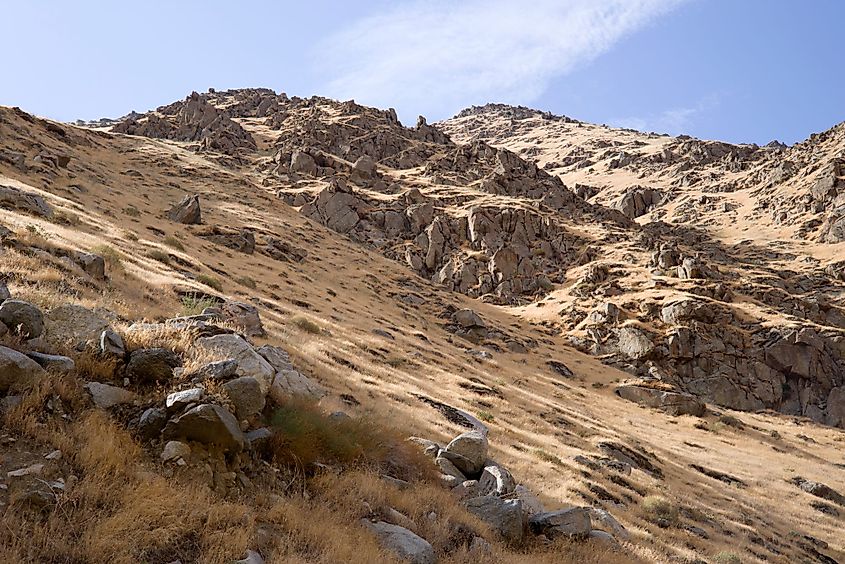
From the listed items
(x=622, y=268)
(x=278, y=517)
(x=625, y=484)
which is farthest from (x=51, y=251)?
(x=622, y=268)

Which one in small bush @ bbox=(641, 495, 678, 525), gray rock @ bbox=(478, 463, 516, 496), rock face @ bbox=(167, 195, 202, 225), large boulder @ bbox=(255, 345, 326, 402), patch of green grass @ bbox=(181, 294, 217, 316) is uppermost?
rock face @ bbox=(167, 195, 202, 225)

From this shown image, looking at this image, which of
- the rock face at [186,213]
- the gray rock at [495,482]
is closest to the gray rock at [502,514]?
the gray rock at [495,482]

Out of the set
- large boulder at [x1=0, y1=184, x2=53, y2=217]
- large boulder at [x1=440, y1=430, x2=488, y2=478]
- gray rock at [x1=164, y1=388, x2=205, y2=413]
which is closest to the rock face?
large boulder at [x1=0, y1=184, x2=53, y2=217]

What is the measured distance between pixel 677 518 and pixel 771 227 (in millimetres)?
87761

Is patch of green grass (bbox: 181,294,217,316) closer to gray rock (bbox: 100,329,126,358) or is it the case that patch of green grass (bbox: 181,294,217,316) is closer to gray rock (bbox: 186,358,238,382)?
gray rock (bbox: 100,329,126,358)

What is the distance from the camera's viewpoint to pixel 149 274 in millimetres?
19078

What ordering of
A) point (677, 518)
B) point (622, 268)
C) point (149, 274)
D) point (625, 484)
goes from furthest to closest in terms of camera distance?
point (622, 268) < point (149, 274) < point (625, 484) < point (677, 518)

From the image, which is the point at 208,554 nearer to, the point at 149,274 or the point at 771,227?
the point at 149,274

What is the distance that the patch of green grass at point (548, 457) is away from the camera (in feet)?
52.5

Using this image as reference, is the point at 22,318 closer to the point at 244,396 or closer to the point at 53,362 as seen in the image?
the point at 53,362

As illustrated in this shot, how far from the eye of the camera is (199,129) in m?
108

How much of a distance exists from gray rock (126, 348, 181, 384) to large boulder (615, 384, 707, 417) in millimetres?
36171

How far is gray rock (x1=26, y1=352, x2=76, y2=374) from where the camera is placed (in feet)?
21.9

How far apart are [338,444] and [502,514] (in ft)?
9.55
